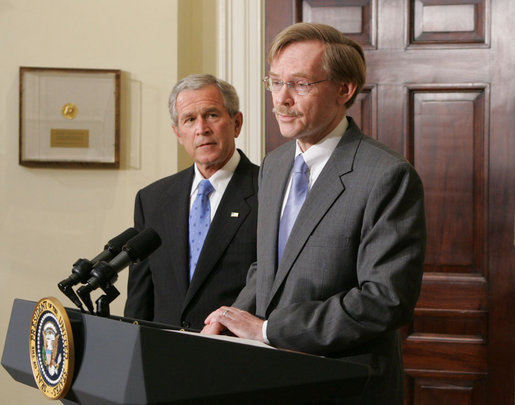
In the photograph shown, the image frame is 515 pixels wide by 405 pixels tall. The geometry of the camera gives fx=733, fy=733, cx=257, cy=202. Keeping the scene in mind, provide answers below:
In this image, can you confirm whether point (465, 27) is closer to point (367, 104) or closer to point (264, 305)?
point (367, 104)

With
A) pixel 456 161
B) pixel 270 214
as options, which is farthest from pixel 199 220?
pixel 456 161

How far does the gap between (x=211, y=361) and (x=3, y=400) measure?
2.49m

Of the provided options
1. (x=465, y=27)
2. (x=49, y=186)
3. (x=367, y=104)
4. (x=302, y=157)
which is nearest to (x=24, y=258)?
(x=49, y=186)

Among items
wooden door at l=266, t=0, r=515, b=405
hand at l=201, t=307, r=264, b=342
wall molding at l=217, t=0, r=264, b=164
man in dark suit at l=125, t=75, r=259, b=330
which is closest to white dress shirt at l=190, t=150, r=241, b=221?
man in dark suit at l=125, t=75, r=259, b=330

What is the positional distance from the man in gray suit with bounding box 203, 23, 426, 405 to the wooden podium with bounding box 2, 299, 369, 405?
9.3 inches

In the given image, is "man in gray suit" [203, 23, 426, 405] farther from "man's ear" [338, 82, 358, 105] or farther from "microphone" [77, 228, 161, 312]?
"microphone" [77, 228, 161, 312]

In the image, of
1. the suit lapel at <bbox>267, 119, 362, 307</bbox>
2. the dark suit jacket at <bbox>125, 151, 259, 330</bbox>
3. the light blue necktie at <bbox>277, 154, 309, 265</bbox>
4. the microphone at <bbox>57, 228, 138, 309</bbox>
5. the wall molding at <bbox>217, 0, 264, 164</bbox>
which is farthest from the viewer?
the wall molding at <bbox>217, 0, 264, 164</bbox>

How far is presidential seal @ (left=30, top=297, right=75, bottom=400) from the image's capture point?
1.31 metres

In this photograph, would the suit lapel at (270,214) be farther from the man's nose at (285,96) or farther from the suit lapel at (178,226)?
the suit lapel at (178,226)

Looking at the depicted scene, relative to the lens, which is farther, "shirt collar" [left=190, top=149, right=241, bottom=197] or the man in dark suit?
"shirt collar" [left=190, top=149, right=241, bottom=197]

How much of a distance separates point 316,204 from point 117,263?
1.67 feet

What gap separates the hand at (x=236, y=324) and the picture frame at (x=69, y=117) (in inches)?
71.8

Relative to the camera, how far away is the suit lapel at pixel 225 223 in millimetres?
2406

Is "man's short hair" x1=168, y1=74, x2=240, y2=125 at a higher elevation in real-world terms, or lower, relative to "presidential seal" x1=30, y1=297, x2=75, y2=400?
higher
